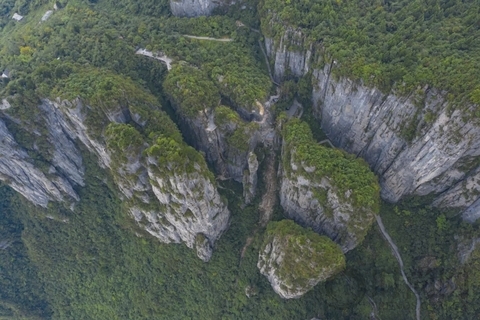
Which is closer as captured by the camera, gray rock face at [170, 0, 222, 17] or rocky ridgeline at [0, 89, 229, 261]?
rocky ridgeline at [0, 89, 229, 261]

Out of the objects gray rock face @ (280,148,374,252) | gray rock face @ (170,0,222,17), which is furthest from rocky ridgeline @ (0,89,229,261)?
gray rock face @ (170,0,222,17)

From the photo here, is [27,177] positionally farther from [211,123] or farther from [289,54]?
[289,54]

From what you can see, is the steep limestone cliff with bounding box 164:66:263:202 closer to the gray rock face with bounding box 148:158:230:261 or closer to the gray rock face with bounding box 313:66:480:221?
the gray rock face with bounding box 148:158:230:261

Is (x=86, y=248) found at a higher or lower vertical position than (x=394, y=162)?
lower

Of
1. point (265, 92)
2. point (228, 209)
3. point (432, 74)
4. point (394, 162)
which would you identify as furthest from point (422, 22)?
point (228, 209)

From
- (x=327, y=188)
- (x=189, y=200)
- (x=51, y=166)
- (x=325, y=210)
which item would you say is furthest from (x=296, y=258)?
(x=51, y=166)

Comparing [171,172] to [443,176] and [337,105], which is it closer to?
[337,105]

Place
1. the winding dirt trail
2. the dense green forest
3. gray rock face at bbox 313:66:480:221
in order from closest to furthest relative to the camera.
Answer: gray rock face at bbox 313:66:480:221 < the dense green forest < the winding dirt trail

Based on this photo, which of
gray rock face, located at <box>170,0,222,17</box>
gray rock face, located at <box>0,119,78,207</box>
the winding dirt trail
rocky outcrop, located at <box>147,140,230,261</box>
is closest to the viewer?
rocky outcrop, located at <box>147,140,230,261</box>
